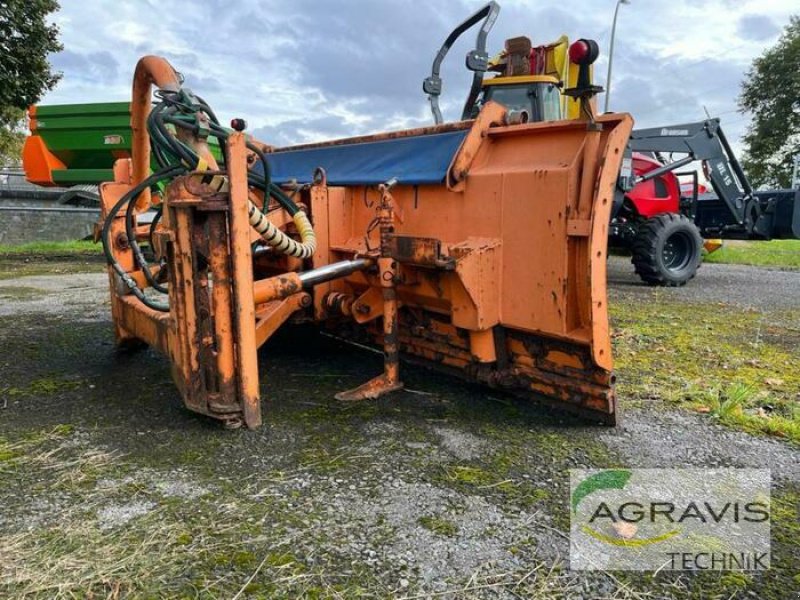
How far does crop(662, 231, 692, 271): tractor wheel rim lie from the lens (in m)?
7.78

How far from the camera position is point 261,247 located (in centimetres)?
352

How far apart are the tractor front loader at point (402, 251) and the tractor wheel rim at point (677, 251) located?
5387 millimetres

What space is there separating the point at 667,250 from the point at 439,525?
22.3 feet

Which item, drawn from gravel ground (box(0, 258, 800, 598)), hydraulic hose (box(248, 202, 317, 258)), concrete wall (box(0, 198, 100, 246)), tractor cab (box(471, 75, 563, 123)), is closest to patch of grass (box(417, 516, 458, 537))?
gravel ground (box(0, 258, 800, 598))

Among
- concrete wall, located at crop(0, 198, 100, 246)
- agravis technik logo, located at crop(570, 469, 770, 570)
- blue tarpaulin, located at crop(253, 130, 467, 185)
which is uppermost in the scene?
blue tarpaulin, located at crop(253, 130, 467, 185)

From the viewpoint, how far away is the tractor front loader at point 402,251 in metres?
2.54

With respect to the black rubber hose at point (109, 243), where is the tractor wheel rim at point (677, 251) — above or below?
below

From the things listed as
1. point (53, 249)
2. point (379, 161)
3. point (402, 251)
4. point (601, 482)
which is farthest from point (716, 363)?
point (53, 249)

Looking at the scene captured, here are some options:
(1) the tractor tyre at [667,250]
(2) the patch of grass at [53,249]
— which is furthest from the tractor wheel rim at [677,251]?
(2) the patch of grass at [53,249]

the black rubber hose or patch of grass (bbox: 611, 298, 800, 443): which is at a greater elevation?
the black rubber hose

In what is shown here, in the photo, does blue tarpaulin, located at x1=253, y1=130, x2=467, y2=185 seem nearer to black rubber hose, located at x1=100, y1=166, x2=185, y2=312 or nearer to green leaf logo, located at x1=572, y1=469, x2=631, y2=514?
black rubber hose, located at x1=100, y1=166, x2=185, y2=312

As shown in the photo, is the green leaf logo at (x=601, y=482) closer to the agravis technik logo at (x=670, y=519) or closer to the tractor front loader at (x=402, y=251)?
the agravis technik logo at (x=670, y=519)

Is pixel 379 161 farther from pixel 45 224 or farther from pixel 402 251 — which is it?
pixel 45 224

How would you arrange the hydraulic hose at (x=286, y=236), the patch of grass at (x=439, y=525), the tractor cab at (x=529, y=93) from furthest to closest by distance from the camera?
the tractor cab at (x=529, y=93)
the hydraulic hose at (x=286, y=236)
the patch of grass at (x=439, y=525)
